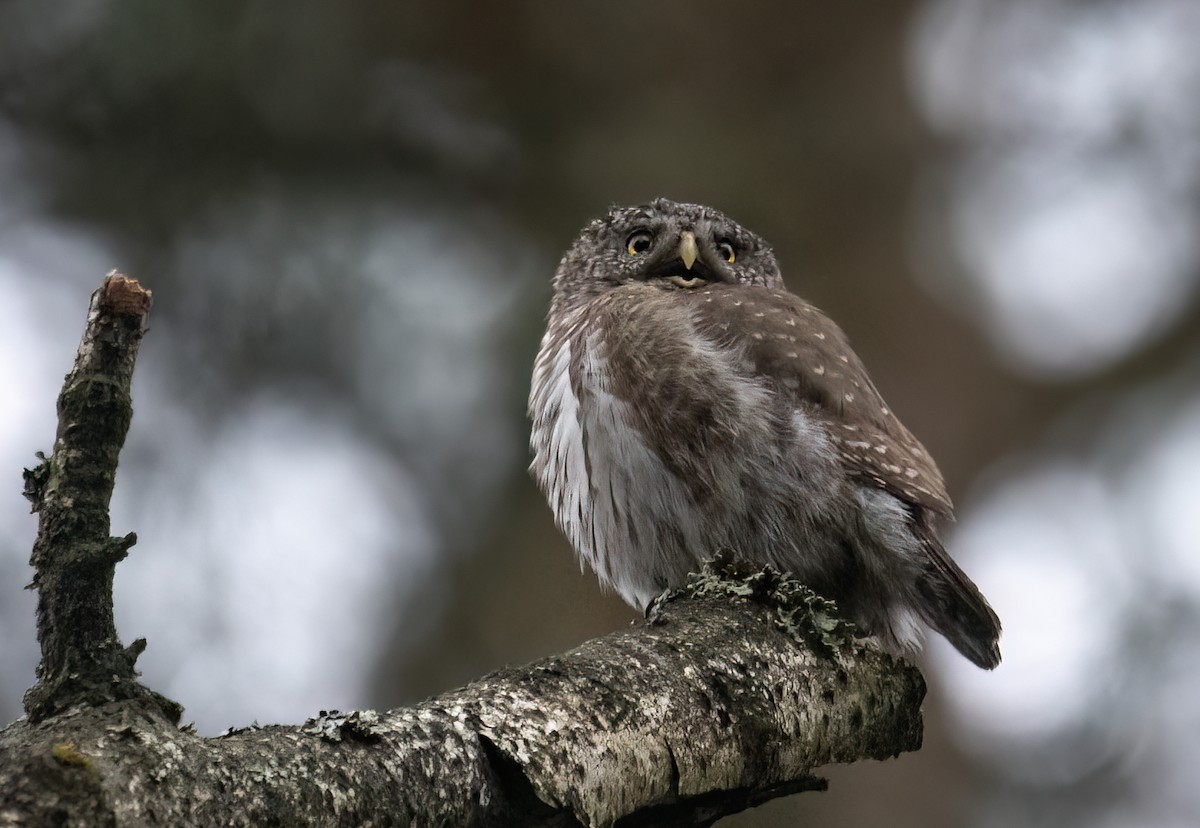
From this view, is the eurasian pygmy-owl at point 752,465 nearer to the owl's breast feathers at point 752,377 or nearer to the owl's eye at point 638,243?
the owl's breast feathers at point 752,377

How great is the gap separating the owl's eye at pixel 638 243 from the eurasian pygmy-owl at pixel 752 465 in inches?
45.1

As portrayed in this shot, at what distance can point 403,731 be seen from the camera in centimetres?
175

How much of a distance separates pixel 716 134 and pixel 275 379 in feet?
8.80

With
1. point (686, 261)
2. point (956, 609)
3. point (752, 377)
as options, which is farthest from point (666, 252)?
point (956, 609)

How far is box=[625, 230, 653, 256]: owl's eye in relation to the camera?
497cm

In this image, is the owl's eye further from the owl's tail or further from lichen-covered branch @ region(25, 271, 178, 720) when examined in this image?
lichen-covered branch @ region(25, 271, 178, 720)

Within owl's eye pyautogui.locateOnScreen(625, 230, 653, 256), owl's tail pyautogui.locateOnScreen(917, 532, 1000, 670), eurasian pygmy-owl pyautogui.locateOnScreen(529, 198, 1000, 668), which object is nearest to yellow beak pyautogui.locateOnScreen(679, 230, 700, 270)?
owl's eye pyautogui.locateOnScreen(625, 230, 653, 256)

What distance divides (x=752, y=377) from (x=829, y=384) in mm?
264

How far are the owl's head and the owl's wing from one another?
0.90 m

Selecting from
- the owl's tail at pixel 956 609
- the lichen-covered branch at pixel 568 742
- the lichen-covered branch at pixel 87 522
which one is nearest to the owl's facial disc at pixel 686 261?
the owl's tail at pixel 956 609

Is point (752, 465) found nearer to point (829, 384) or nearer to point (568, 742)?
point (829, 384)

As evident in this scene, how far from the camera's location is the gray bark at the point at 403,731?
144cm

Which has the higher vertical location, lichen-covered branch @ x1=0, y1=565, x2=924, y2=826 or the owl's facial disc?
the owl's facial disc

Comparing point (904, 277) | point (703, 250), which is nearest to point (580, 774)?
point (703, 250)
